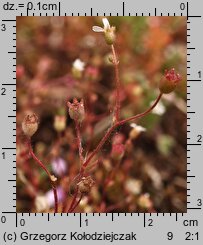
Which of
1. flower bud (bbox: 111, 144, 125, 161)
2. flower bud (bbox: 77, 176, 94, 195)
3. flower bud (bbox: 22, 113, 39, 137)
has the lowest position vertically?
flower bud (bbox: 77, 176, 94, 195)

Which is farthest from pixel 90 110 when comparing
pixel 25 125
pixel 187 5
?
pixel 25 125

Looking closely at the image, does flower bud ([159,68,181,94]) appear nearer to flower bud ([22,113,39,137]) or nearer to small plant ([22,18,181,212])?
small plant ([22,18,181,212])

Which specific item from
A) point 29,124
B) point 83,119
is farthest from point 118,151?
point 29,124

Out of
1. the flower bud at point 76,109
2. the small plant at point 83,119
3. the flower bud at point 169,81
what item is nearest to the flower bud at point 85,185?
the small plant at point 83,119

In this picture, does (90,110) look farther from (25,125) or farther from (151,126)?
(25,125)

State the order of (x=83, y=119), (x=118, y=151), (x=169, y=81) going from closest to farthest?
(x=169, y=81), (x=83, y=119), (x=118, y=151)

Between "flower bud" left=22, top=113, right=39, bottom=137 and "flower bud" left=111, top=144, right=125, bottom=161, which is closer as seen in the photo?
"flower bud" left=22, top=113, right=39, bottom=137

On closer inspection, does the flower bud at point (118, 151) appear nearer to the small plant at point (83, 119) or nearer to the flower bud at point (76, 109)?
the small plant at point (83, 119)

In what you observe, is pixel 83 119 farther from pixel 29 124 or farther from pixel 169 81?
pixel 169 81

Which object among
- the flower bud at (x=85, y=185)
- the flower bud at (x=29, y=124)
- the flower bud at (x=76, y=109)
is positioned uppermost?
the flower bud at (x=76, y=109)

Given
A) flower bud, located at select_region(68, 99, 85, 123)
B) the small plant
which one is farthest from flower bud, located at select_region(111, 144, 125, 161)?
flower bud, located at select_region(68, 99, 85, 123)

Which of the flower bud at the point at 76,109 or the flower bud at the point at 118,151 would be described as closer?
the flower bud at the point at 76,109
